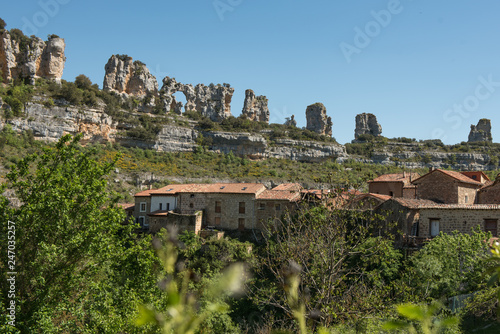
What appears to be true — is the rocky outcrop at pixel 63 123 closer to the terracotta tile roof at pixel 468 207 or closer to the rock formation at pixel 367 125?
the terracotta tile roof at pixel 468 207

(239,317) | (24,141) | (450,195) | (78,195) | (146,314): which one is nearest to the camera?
(146,314)

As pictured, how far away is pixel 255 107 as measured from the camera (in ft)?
326

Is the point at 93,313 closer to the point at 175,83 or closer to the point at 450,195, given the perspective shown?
the point at 450,195

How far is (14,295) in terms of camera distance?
37.8 ft

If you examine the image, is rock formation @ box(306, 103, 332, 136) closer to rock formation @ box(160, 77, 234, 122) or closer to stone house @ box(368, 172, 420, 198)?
rock formation @ box(160, 77, 234, 122)

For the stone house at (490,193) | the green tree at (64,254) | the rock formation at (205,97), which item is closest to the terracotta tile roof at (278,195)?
the stone house at (490,193)

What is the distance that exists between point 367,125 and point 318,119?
45.7ft

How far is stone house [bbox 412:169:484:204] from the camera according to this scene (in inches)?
1048

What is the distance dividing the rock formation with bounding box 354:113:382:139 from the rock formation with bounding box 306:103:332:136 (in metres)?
8.02

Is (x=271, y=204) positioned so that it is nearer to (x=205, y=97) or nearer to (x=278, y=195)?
(x=278, y=195)

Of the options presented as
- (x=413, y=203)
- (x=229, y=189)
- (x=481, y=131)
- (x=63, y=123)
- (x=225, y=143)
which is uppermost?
(x=481, y=131)

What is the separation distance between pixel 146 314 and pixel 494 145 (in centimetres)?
9809

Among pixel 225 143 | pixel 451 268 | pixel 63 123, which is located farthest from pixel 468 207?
pixel 63 123

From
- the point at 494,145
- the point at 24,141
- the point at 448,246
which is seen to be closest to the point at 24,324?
the point at 448,246
